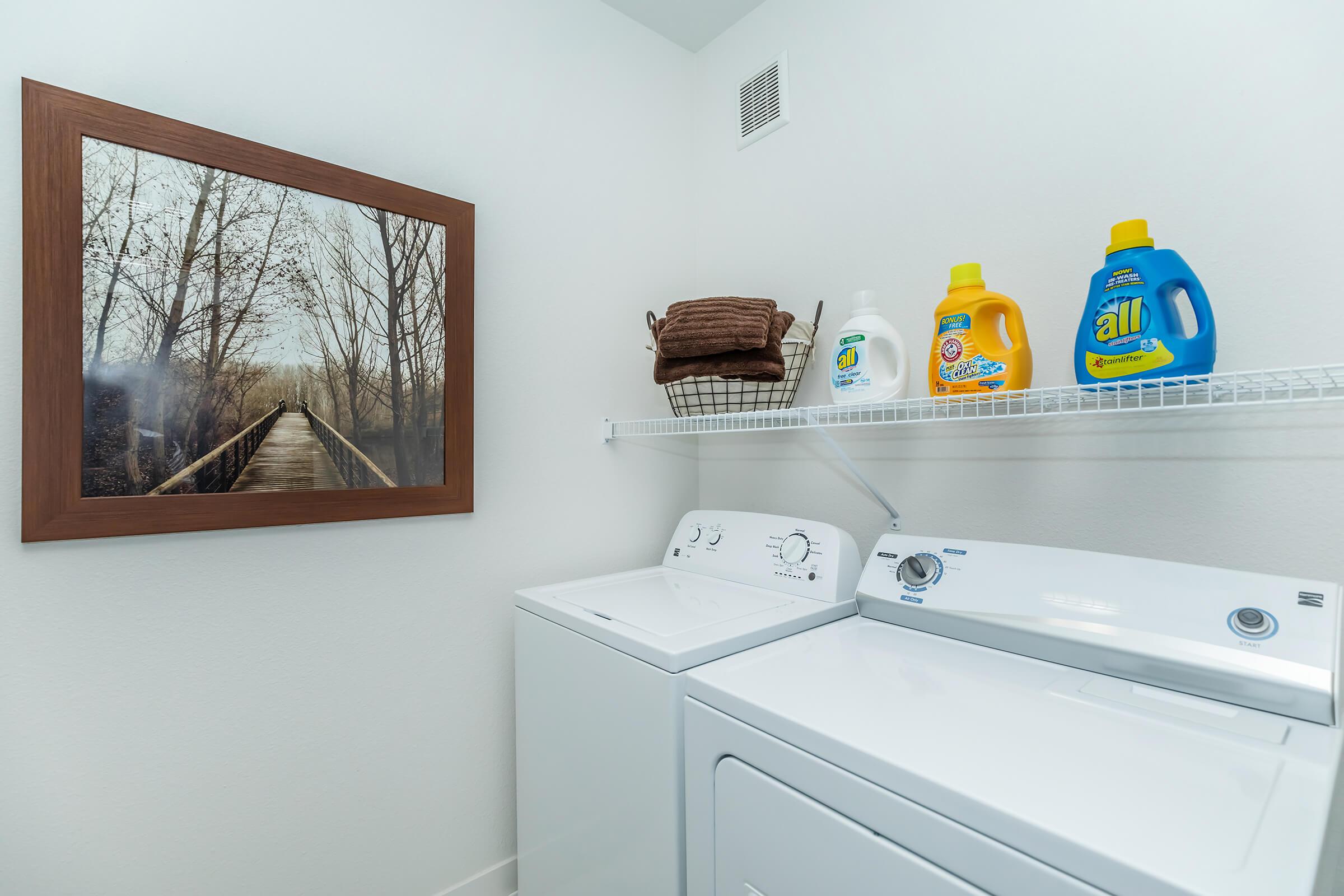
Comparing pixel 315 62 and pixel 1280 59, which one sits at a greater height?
pixel 315 62

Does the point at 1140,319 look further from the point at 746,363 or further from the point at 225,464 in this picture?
the point at 225,464

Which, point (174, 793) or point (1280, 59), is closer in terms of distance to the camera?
point (1280, 59)

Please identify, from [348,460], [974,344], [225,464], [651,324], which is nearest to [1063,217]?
[974,344]

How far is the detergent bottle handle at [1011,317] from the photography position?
1.09 meters

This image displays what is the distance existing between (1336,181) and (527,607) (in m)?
1.63

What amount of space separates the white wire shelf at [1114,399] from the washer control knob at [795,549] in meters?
0.26

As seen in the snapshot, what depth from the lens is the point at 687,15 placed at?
186cm

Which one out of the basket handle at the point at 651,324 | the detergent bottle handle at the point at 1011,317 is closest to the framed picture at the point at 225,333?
the basket handle at the point at 651,324

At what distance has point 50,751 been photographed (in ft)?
3.40

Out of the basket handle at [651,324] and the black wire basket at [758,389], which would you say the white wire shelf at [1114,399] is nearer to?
the black wire basket at [758,389]

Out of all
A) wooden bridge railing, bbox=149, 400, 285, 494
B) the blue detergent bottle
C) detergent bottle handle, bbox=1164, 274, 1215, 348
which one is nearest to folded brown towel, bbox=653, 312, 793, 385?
the blue detergent bottle

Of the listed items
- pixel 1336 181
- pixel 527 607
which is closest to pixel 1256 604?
pixel 1336 181

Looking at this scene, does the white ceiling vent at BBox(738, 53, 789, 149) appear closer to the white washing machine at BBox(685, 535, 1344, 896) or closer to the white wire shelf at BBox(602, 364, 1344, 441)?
the white wire shelf at BBox(602, 364, 1344, 441)

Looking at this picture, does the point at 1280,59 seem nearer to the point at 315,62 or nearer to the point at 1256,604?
the point at 1256,604
